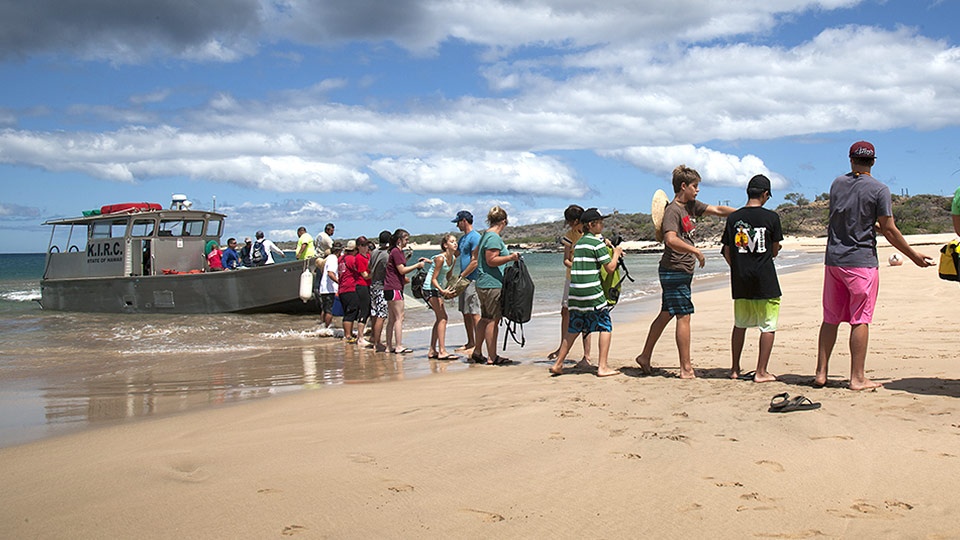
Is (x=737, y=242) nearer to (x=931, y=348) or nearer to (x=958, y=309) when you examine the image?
(x=931, y=348)

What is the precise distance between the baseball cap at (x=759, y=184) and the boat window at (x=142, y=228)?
15.2 m

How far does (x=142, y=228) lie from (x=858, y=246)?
16.3 m

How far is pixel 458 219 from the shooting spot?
27.8 feet

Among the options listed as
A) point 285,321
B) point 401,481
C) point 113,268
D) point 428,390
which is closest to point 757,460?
point 401,481

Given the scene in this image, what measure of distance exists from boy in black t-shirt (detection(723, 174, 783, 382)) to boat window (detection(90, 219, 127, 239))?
15.6m

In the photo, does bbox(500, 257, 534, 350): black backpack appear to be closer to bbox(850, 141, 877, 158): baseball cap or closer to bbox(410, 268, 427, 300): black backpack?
bbox(410, 268, 427, 300): black backpack

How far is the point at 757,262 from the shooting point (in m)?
5.71

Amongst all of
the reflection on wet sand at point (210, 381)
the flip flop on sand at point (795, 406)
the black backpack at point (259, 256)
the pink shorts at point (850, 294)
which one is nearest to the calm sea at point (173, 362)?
the reflection on wet sand at point (210, 381)

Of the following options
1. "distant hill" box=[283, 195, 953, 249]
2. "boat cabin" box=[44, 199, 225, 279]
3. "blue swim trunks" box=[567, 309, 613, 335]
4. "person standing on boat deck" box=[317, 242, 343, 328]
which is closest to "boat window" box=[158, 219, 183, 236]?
"boat cabin" box=[44, 199, 225, 279]

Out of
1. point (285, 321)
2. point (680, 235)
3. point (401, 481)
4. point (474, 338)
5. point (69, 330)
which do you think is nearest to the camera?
point (401, 481)

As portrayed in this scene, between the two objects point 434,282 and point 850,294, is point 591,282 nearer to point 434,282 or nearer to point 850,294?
point 850,294

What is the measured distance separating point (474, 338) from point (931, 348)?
15.9ft

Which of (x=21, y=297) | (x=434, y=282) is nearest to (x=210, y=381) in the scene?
(x=434, y=282)

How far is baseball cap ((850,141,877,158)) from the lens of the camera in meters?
5.24
